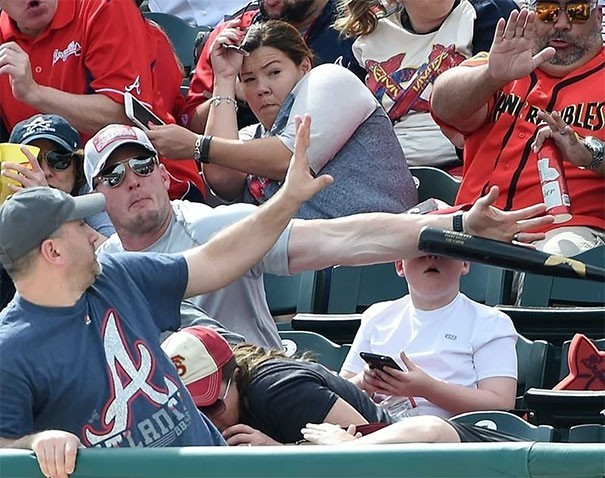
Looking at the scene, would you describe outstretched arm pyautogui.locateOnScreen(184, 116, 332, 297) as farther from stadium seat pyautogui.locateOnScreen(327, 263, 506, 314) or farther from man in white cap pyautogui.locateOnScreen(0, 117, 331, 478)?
stadium seat pyautogui.locateOnScreen(327, 263, 506, 314)

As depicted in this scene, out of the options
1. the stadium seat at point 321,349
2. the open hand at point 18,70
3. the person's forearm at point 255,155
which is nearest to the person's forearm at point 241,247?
the stadium seat at point 321,349

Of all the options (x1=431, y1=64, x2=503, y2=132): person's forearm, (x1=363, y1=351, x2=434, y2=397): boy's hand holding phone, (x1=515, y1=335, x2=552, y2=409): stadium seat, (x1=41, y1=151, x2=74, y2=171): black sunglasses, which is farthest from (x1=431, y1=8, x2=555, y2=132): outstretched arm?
(x1=41, y1=151, x2=74, y2=171): black sunglasses

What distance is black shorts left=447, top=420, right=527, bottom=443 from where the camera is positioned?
9.62 ft

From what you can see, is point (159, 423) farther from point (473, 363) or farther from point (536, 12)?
point (536, 12)

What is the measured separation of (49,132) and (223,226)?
3.27ft

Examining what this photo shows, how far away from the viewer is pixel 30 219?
9.40 ft

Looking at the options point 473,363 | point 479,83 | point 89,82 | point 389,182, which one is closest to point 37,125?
point 89,82

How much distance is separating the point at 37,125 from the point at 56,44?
22.5 inches

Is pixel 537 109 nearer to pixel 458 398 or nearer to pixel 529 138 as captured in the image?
pixel 529 138

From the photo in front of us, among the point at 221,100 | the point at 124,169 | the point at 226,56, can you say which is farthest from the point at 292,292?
the point at 226,56

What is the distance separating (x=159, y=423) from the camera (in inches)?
111

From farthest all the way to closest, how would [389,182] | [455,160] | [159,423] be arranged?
[455,160] < [389,182] < [159,423]

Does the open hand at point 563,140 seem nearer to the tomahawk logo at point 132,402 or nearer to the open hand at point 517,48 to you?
the open hand at point 517,48

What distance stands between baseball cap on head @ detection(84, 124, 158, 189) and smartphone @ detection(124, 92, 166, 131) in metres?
0.74
